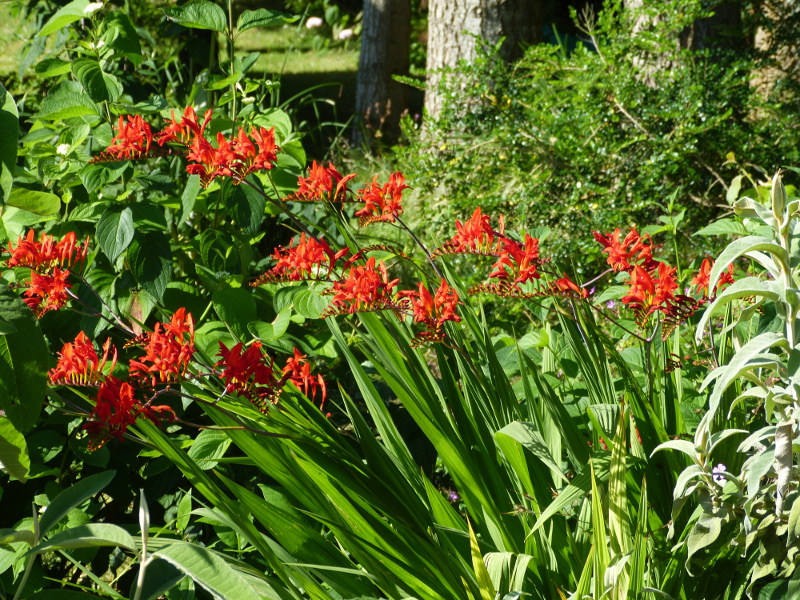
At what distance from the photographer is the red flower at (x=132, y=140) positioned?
5.46 feet

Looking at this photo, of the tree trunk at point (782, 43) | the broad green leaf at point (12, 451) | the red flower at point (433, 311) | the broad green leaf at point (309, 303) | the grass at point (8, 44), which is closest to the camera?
the broad green leaf at point (12, 451)

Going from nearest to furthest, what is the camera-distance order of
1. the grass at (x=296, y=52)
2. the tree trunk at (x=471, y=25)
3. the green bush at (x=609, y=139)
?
the green bush at (x=609, y=139), the tree trunk at (x=471, y=25), the grass at (x=296, y=52)

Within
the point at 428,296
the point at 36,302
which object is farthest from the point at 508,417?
the point at 36,302

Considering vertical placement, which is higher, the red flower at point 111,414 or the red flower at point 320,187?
the red flower at point 320,187

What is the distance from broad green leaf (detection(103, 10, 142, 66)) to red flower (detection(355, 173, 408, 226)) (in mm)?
744

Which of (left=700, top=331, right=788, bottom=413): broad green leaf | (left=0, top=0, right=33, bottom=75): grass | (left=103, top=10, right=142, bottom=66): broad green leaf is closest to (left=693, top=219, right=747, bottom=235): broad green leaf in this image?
(left=700, top=331, right=788, bottom=413): broad green leaf

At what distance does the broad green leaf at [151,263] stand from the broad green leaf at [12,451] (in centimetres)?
93

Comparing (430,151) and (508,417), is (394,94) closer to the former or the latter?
(430,151)

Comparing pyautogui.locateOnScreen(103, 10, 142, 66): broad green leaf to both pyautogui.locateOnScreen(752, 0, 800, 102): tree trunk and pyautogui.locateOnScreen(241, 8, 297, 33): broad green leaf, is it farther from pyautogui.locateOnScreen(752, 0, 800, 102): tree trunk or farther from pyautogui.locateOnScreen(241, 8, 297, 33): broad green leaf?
pyautogui.locateOnScreen(752, 0, 800, 102): tree trunk

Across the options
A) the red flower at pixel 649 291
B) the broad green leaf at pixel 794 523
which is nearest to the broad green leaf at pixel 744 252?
the red flower at pixel 649 291

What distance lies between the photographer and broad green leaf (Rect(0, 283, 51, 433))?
74 centimetres

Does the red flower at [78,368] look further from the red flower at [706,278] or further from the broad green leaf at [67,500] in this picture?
the red flower at [706,278]

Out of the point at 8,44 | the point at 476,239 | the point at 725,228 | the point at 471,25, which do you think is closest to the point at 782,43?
the point at 471,25

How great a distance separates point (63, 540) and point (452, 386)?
1.17 m
